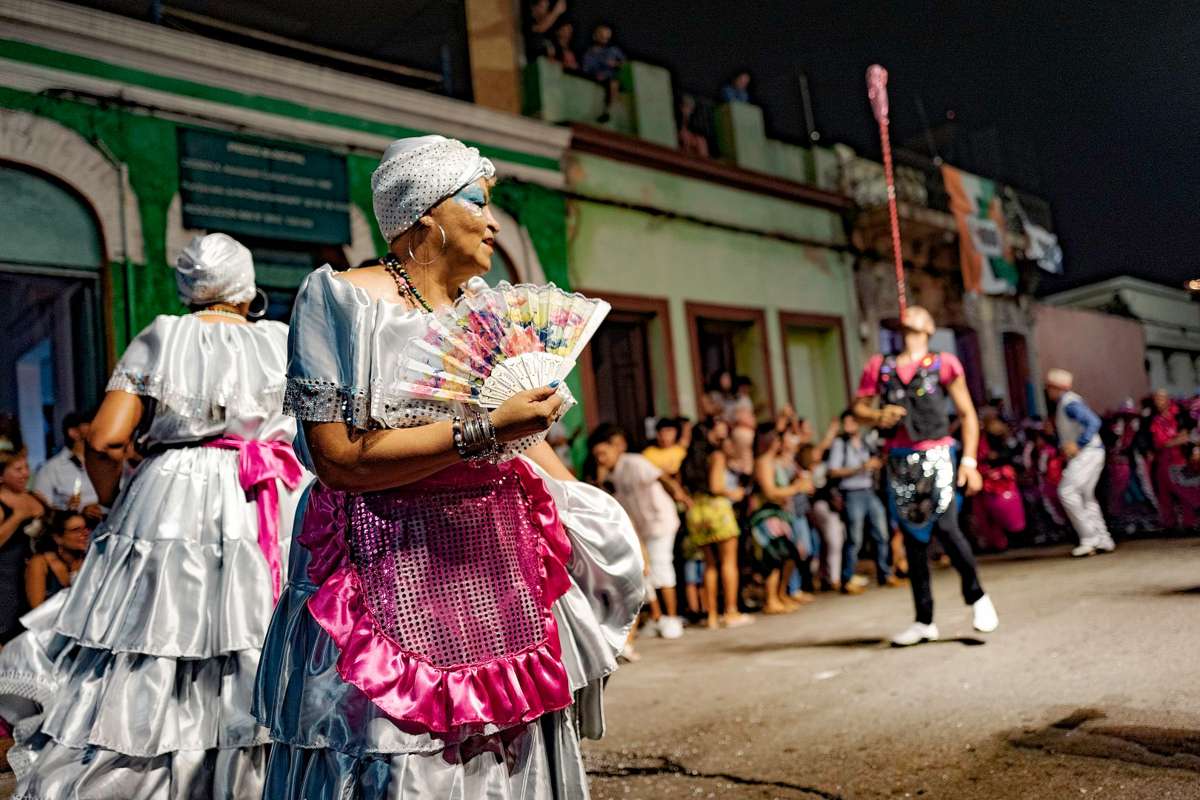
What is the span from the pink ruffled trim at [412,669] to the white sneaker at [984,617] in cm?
444

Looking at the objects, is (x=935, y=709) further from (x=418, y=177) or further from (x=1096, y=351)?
(x=1096, y=351)

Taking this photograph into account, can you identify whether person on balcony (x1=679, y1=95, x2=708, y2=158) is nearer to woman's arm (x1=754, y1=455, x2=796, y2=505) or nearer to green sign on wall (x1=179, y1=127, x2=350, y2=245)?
green sign on wall (x1=179, y1=127, x2=350, y2=245)

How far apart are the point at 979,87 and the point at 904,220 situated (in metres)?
9.97

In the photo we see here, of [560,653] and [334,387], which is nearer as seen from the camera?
[334,387]

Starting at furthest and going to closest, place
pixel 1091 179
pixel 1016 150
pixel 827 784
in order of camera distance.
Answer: pixel 1016 150, pixel 1091 179, pixel 827 784

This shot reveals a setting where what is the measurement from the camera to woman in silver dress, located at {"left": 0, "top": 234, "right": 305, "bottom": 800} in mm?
2979

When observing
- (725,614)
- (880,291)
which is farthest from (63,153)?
(880,291)

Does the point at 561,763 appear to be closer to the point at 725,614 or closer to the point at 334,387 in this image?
the point at 334,387

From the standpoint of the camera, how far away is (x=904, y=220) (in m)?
15.6

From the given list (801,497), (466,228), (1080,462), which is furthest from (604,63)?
(466,228)

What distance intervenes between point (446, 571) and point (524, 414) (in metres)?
0.37

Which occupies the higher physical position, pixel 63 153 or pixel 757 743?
pixel 63 153

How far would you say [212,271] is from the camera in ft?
11.0

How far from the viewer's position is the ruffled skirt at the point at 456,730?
1749mm
